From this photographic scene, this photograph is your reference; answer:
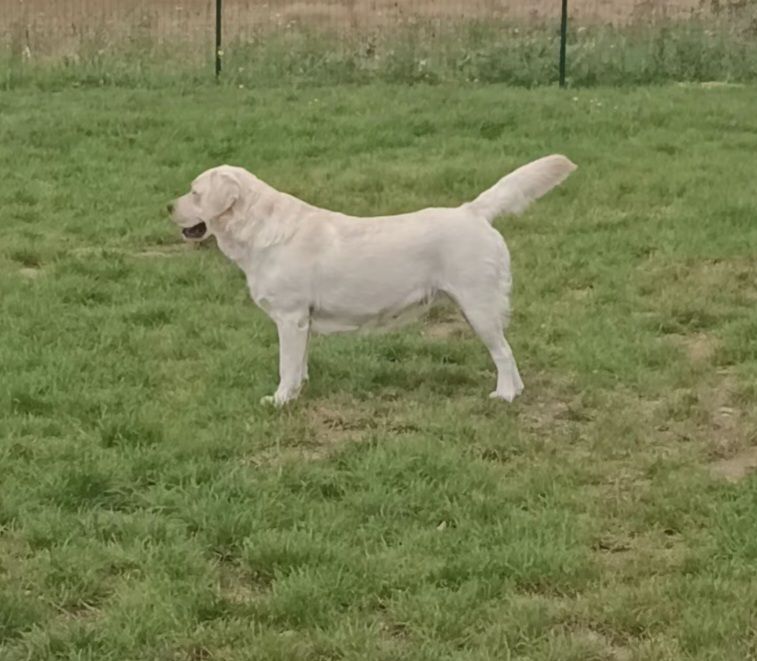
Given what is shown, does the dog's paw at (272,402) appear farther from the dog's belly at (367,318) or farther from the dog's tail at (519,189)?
the dog's tail at (519,189)

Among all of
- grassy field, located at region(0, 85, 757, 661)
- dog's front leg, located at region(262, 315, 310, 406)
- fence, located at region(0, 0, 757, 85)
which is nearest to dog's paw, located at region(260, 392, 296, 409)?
dog's front leg, located at region(262, 315, 310, 406)

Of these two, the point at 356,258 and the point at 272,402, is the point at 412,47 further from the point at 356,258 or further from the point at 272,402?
the point at 272,402

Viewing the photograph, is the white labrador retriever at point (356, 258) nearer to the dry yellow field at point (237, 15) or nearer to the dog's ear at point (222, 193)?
the dog's ear at point (222, 193)

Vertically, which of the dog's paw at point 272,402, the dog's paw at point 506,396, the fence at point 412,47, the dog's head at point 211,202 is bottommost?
the dog's paw at point 506,396

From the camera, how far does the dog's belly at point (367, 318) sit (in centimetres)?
625

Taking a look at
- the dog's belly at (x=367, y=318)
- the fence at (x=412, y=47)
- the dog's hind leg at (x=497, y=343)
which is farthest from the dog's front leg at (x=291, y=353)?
the fence at (x=412, y=47)

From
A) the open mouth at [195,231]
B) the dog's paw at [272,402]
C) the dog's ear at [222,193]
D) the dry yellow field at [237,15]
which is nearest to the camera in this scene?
the dog's paw at [272,402]

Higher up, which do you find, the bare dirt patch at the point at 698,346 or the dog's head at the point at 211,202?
the dog's head at the point at 211,202

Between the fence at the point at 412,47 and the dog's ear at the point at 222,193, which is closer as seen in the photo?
the dog's ear at the point at 222,193

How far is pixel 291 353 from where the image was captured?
6230 millimetres

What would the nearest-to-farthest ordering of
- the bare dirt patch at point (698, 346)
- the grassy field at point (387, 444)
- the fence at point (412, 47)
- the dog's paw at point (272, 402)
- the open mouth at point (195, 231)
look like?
1. the grassy field at point (387, 444)
2. the dog's paw at point (272, 402)
3. the open mouth at point (195, 231)
4. the bare dirt patch at point (698, 346)
5. the fence at point (412, 47)

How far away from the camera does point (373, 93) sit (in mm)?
13945

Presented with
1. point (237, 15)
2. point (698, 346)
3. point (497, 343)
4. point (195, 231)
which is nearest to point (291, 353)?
point (195, 231)

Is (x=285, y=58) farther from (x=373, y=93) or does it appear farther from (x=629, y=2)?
(x=629, y=2)
